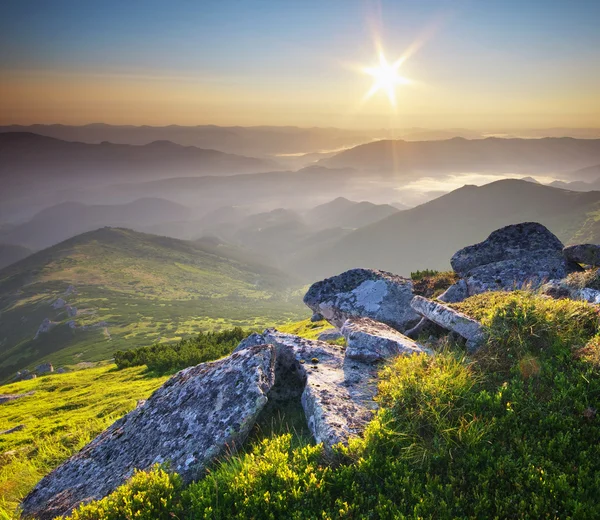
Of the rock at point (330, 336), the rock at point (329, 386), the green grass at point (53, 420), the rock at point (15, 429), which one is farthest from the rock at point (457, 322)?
the rock at point (15, 429)

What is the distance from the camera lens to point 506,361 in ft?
27.6

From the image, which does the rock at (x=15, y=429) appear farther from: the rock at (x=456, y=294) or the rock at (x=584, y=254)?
the rock at (x=584, y=254)

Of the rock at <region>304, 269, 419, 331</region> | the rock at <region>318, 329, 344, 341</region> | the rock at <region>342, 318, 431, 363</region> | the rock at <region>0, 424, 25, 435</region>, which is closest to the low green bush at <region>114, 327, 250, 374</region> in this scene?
the rock at <region>318, 329, 344, 341</region>

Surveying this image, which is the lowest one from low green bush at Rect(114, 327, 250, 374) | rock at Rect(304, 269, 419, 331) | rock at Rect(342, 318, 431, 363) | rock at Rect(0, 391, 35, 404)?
rock at Rect(0, 391, 35, 404)

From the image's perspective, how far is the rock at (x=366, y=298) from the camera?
17156mm

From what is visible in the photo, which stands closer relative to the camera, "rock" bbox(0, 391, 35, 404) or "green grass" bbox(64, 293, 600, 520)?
"green grass" bbox(64, 293, 600, 520)

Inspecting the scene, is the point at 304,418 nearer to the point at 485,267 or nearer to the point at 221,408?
the point at 221,408

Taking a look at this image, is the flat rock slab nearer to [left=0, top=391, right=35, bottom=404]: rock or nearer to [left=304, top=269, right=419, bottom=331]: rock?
[left=304, top=269, right=419, bottom=331]: rock

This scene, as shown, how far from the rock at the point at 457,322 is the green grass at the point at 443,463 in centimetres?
128

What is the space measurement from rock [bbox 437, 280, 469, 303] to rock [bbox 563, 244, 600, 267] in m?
6.80

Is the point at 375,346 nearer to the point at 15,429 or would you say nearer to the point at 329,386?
the point at 329,386

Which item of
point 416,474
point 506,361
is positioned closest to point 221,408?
point 416,474

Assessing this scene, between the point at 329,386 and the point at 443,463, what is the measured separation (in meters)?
3.53

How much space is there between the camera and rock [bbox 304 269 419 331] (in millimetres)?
17156
